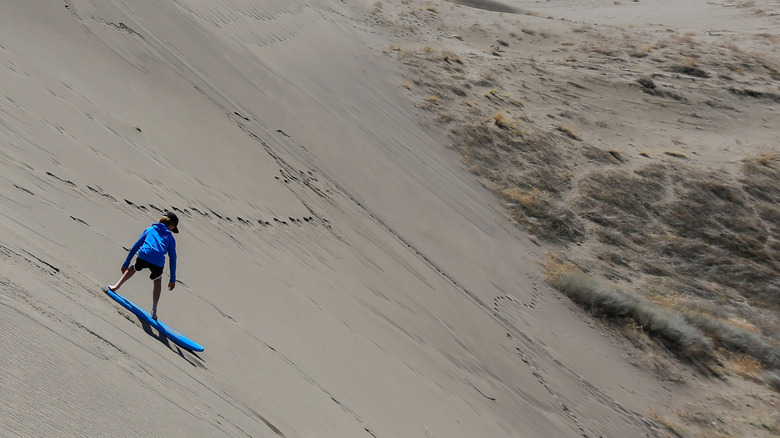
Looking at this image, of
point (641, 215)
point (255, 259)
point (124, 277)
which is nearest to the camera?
point (124, 277)

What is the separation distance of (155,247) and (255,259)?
1681mm

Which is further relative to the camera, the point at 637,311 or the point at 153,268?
the point at 637,311

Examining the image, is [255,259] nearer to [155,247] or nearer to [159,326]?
[155,247]

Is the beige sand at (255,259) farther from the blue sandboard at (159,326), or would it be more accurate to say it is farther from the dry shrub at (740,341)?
the dry shrub at (740,341)

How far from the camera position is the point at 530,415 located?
7.55 metres

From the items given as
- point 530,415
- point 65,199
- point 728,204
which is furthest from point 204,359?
point 728,204

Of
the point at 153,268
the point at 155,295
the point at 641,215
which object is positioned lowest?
the point at 155,295

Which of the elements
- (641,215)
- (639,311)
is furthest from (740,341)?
(641,215)

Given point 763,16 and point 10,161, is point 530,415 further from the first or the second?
point 763,16

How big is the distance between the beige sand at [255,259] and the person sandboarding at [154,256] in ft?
0.61

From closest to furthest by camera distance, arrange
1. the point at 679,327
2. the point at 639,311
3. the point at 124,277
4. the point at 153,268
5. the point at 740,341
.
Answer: the point at 124,277 < the point at 153,268 < the point at 679,327 < the point at 740,341 < the point at 639,311

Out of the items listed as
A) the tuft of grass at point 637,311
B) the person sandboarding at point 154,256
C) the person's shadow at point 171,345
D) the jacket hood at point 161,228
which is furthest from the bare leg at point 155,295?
the tuft of grass at point 637,311

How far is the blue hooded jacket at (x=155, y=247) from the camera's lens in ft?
15.4

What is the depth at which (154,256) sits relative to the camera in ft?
15.5
